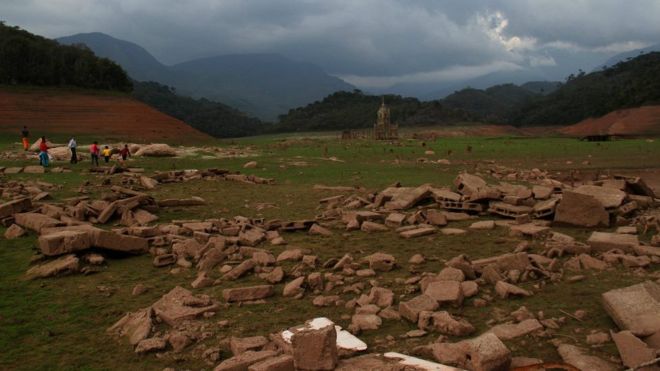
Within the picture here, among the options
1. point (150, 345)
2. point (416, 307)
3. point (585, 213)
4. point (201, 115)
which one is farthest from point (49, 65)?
point (416, 307)

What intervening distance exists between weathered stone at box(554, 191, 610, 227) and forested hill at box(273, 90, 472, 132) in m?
86.3

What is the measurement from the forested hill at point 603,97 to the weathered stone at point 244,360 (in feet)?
250

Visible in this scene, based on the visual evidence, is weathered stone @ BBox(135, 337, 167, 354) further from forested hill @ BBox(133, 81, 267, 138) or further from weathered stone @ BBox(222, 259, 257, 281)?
forested hill @ BBox(133, 81, 267, 138)

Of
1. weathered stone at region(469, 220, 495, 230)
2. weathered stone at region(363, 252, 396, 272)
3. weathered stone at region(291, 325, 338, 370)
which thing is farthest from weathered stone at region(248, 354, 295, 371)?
weathered stone at region(469, 220, 495, 230)

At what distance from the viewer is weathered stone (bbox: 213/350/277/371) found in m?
4.52

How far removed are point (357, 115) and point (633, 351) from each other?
336 ft

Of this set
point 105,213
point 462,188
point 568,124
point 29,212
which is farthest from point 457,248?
point 568,124

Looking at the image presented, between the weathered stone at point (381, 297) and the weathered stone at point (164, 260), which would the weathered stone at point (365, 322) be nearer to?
the weathered stone at point (381, 297)

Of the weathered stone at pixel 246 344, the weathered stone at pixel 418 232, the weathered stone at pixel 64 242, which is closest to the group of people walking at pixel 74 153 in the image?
the weathered stone at pixel 64 242

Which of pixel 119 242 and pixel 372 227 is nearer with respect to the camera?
pixel 119 242

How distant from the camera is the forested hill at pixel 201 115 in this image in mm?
92625

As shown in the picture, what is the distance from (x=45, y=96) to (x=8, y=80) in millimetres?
4513

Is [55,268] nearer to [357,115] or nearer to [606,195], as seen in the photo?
[606,195]

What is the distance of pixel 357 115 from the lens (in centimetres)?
10569
